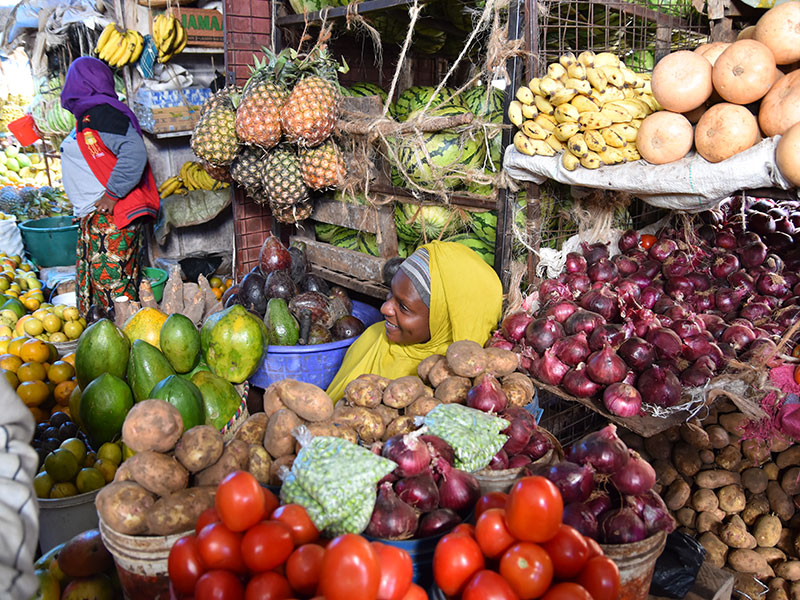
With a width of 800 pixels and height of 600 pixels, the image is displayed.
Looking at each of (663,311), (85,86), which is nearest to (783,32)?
(663,311)

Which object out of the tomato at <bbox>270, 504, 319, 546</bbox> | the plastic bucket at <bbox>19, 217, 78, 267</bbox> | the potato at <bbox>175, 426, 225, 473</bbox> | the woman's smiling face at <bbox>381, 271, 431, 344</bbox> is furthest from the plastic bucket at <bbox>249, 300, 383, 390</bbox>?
the plastic bucket at <bbox>19, 217, 78, 267</bbox>

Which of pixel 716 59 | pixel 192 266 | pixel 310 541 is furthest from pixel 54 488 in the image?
pixel 192 266

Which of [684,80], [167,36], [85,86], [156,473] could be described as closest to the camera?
[156,473]

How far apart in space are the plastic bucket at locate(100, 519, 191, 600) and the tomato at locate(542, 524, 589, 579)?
3.34 feet

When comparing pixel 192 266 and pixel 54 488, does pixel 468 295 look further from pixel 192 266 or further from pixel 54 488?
pixel 192 266

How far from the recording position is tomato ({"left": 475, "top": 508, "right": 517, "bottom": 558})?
46.8 inches

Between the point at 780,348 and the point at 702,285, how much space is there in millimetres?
712

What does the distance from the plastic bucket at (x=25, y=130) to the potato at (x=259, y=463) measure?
779 cm

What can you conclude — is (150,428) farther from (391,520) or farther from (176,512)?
(391,520)

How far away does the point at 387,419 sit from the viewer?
2090 millimetres

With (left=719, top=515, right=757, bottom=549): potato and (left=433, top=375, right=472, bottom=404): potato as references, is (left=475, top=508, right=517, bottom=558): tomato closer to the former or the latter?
(left=433, top=375, right=472, bottom=404): potato

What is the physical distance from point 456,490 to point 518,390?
2.43 ft

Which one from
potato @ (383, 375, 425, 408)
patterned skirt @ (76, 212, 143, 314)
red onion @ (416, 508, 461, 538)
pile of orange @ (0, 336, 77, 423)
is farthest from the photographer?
patterned skirt @ (76, 212, 143, 314)

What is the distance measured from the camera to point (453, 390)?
2.16 meters
